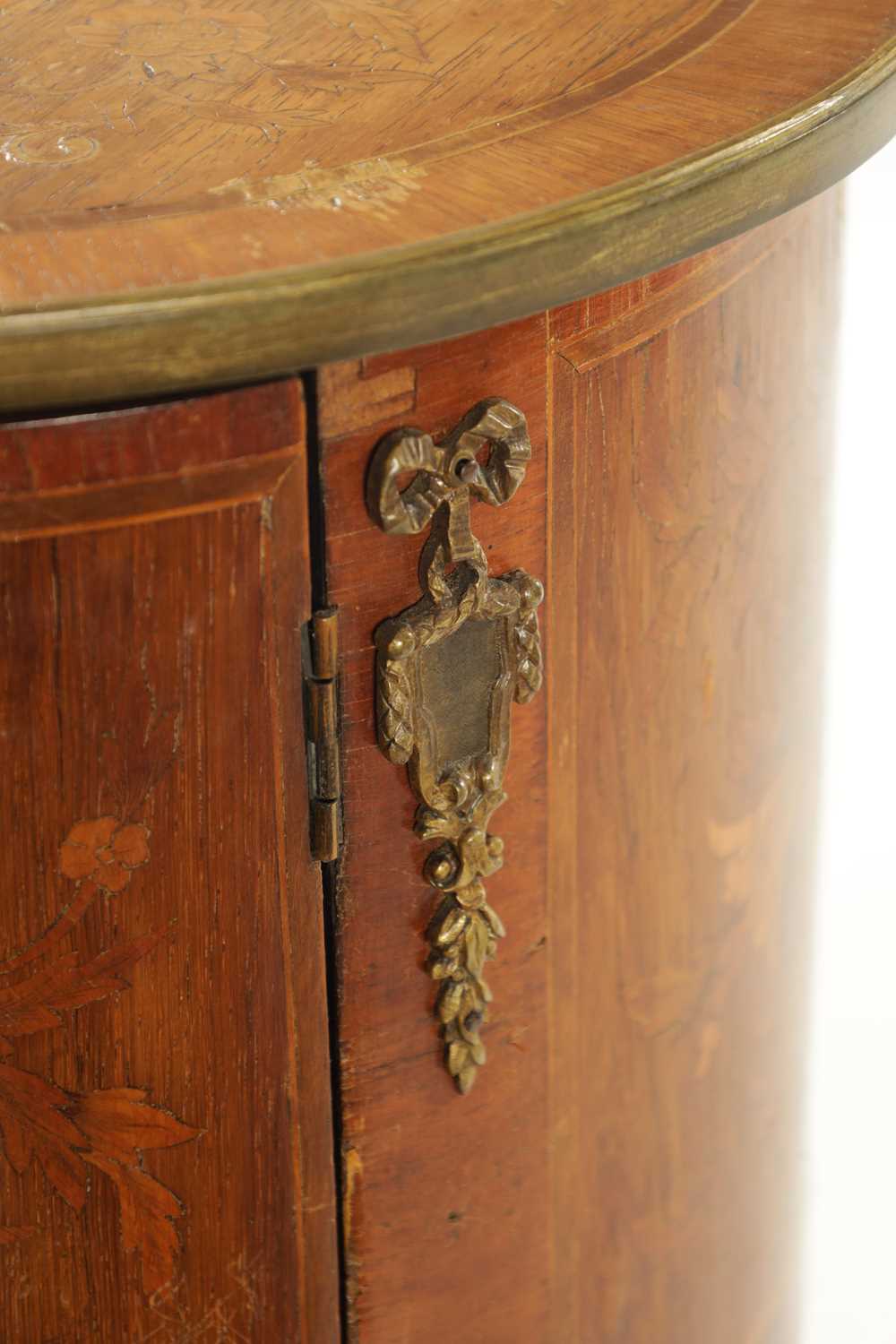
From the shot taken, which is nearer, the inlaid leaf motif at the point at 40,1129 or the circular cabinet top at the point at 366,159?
the circular cabinet top at the point at 366,159

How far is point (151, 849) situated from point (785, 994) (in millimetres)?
507

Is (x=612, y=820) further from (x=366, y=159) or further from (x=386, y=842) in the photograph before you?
(x=366, y=159)

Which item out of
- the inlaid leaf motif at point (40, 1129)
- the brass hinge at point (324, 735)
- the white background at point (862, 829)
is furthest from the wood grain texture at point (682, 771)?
the white background at point (862, 829)

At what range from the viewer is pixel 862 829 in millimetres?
1899

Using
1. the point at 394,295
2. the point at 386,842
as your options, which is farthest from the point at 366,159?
the point at 386,842

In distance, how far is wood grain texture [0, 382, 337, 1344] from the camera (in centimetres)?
70

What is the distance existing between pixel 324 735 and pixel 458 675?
0.22 ft

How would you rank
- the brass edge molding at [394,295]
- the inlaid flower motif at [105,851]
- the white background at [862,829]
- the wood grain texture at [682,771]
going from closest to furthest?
the brass edge molding at [394,295]
the inlaid flower motif at [105,851]
the wood grain texture at [682,771]
the white background at [862,829]

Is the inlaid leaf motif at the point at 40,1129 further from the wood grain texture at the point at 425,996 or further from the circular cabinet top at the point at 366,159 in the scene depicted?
the circular cabinet top at the point at 366,159

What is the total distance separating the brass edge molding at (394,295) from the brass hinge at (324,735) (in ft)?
0.37

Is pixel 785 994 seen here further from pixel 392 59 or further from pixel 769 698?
pixel 392 59

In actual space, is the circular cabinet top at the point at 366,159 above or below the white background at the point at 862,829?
above

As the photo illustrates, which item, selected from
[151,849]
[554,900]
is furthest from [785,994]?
[151,849]

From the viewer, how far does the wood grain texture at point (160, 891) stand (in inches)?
27.6
